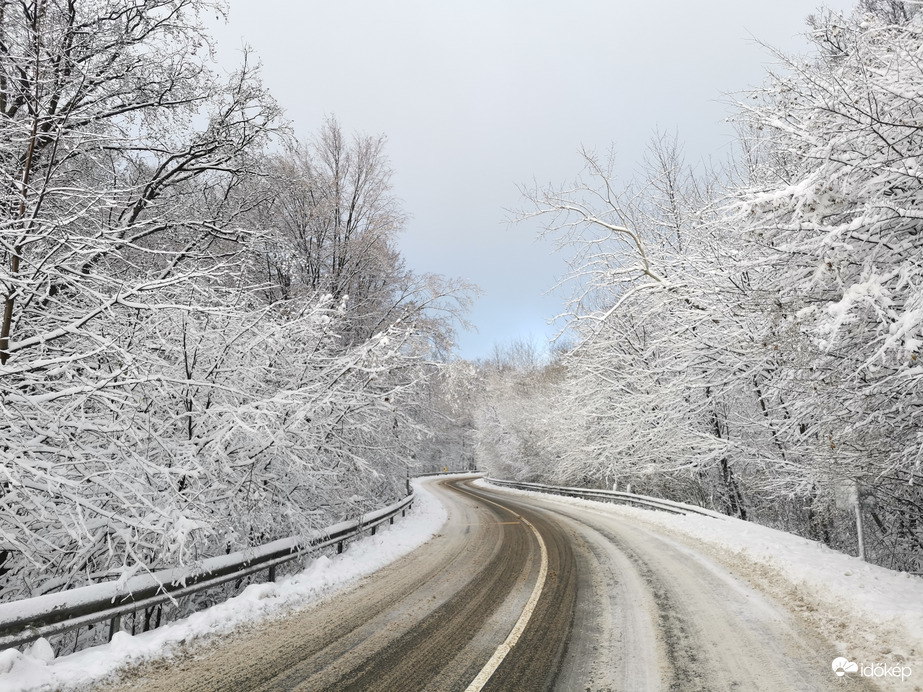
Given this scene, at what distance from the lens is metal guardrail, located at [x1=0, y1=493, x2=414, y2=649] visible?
4141 mm

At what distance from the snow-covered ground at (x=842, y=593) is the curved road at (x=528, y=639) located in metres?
0.31

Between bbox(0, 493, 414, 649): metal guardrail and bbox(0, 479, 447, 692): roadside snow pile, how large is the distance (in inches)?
8.4

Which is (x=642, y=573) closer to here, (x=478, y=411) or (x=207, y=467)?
(x=207, y=467)

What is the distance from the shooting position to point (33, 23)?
563 centimetres

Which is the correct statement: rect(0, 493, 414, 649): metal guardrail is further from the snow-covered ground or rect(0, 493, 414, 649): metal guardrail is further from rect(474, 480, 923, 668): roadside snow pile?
rect(474, 480, 923, 668): roadside snow pile

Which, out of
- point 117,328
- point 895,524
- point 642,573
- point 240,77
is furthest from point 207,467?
point 895,524

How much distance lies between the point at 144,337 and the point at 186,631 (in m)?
3.67

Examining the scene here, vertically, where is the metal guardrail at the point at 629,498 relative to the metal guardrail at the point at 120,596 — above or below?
below

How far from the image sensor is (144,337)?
240 inches

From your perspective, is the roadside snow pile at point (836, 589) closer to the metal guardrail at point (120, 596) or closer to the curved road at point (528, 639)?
the curved road at point (528, 639)

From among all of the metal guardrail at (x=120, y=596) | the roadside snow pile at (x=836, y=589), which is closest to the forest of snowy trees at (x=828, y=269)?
the roadside snow pile at (x=836, y=589)

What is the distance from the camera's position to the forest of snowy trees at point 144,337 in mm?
4617

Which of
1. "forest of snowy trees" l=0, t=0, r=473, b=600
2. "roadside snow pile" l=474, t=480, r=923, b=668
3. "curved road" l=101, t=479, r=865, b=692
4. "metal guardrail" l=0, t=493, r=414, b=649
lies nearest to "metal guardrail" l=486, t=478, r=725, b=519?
"roadside snow pile" l=474, t=480, r=923, b=668

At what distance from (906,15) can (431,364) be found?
512 inches
